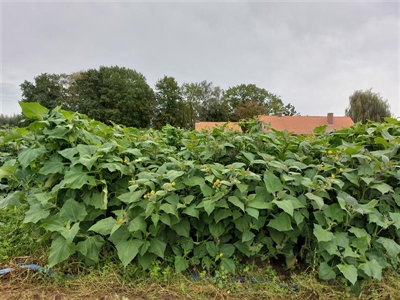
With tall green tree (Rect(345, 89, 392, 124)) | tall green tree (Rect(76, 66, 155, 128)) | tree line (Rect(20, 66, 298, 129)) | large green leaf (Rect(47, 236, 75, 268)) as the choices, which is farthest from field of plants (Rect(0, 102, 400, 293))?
tall green tree (Rect(345, 89, 392, 124))

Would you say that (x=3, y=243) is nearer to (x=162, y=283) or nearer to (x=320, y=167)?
(x=162, y=283)

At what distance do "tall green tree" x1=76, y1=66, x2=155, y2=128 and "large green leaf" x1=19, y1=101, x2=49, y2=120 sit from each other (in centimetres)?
→ 2776

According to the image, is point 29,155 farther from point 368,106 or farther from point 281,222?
point 368,106

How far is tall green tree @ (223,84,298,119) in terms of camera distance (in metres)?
40.0

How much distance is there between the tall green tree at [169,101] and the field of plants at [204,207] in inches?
1150

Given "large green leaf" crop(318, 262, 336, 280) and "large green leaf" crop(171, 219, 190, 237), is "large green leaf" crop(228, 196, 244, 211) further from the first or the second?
"large green leaf" crop(318, 262, 336, 280)

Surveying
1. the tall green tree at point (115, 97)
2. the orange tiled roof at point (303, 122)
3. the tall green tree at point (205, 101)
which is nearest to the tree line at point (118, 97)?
the tall green tree at point (115, 97)

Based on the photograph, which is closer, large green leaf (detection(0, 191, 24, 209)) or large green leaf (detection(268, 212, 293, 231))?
large green leaf (detection(268, 212, 293, 231))

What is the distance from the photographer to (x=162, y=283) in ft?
4.94

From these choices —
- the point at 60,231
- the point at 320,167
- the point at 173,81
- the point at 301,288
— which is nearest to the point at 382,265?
the point at 301,288

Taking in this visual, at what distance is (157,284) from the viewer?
1.50m

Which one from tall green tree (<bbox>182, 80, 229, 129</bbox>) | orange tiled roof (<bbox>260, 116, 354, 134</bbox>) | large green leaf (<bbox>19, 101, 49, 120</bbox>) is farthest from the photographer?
Answer: tall green tree (<bbox>182, 80, 229, 129</bbox>)

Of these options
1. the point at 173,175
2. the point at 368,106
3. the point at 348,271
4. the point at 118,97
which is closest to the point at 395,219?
the point at 348,271

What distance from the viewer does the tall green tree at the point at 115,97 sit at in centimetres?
2880
